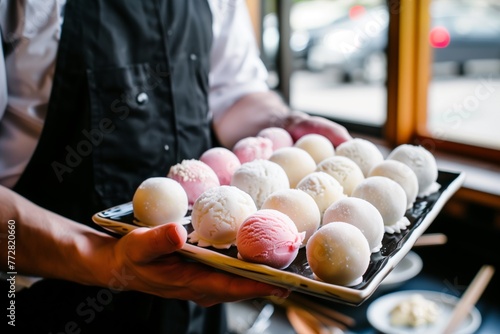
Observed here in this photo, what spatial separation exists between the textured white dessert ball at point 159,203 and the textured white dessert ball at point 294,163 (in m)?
0.25

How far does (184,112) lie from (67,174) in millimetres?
330

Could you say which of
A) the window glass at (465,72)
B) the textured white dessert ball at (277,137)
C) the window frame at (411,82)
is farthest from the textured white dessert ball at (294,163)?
the window frame at (411,82)

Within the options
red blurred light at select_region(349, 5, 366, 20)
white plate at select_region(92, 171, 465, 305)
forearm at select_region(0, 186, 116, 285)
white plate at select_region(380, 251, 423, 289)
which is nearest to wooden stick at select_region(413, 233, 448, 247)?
white plate at select_region(380, 251, 423, 289)

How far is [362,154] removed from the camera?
126 cm

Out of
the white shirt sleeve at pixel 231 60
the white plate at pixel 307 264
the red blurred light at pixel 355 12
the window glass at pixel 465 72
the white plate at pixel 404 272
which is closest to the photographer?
the white plate at pixel 307 264

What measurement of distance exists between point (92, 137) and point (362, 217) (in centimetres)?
63

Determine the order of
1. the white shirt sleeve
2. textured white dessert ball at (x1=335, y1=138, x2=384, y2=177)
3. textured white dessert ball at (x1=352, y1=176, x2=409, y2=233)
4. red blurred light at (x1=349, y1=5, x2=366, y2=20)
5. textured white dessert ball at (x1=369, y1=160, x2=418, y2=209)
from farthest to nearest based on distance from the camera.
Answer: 1. red blurred light at (x1=349, y1=5, x2=366, y2=20)
2. the white shirt sleeve
3. textured white dessert ball at (x1=335, y1=138, x2=384, y2=177)
4. textured white dessert ball at (x1=369, y1=160, x2=418, y2=209)
5. textured white dessert ball at (x1=352, y1=176, x2=409, y2=233)

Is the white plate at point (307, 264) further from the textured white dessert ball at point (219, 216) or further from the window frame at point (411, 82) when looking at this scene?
the window frame at point (411, 82)

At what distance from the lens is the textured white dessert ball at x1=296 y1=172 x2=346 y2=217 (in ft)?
3.48

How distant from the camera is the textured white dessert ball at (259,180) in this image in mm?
1094

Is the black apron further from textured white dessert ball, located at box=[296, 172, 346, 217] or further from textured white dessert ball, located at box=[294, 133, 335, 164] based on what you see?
textured white dessert ball, located at box=[296, 172, 346, 217]

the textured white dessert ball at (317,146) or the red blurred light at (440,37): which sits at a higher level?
the red blurred light at (440,37)

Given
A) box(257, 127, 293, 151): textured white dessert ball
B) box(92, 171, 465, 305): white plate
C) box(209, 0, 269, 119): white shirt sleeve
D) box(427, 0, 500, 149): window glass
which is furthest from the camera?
box(427, 0, 500, 149): window glass

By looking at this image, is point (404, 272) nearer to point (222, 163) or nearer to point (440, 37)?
point (222, 163)
